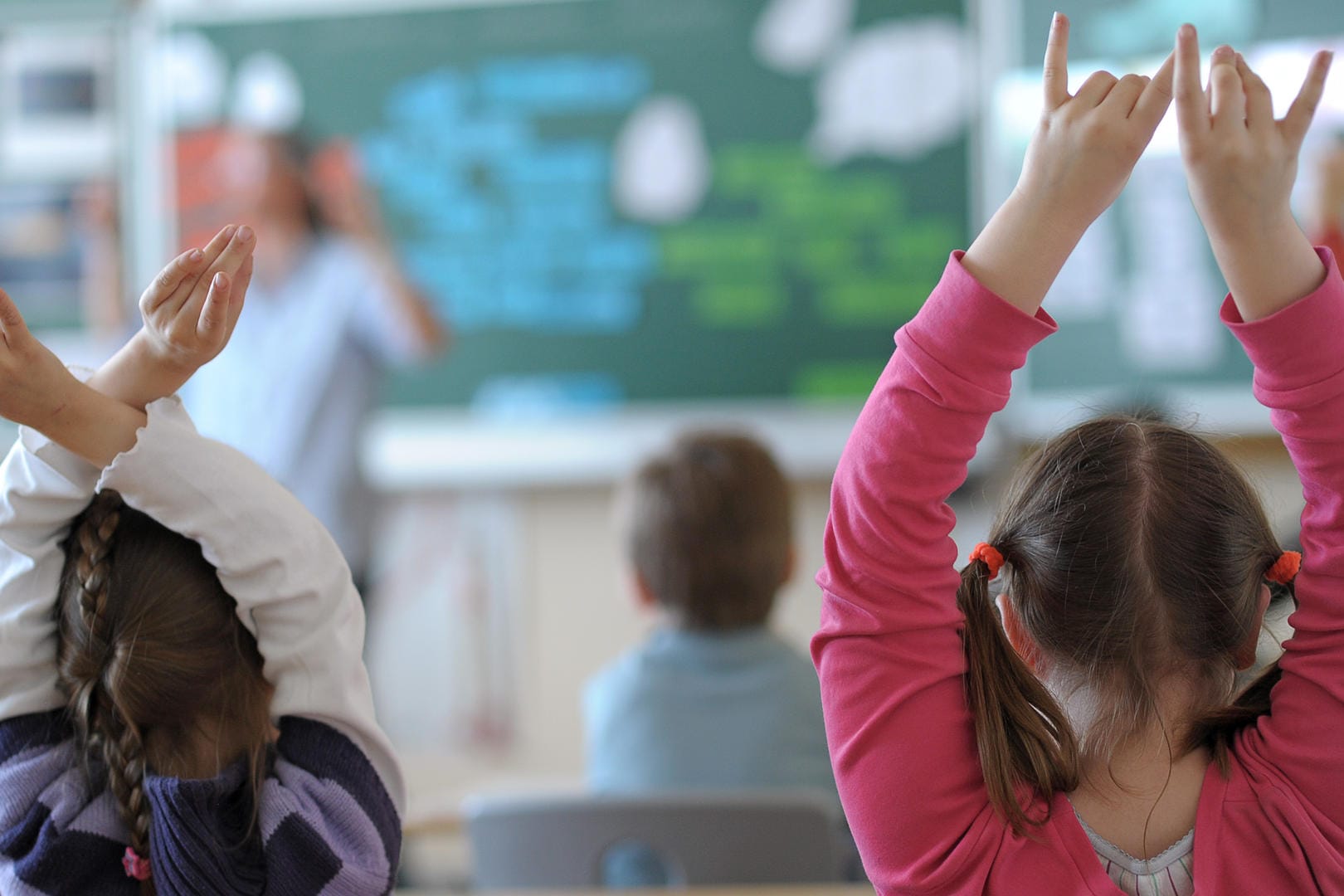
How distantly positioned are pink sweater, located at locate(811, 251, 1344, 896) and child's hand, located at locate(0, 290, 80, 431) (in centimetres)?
53

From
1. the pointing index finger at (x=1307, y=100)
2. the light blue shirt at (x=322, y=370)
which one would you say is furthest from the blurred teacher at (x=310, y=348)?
the pointing index finger at (x=1307, y=100)

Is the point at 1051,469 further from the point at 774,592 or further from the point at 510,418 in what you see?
the point at 510,418

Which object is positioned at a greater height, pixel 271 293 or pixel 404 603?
pixel 271 293

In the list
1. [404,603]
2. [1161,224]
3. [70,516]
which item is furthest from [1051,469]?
[404,603]

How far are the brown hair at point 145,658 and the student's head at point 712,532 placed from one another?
37.6 inches

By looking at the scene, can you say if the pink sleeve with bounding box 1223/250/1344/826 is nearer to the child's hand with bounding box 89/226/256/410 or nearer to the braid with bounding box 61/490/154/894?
the child's hand with bounding box 89/226/256/410

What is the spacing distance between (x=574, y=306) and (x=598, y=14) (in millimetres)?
803

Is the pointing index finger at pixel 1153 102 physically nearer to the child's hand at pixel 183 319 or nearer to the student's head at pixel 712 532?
the child's hand at pixel 183 319

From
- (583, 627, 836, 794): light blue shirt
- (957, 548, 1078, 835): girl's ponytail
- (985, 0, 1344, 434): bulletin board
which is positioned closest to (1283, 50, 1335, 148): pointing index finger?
(957, 548, 1078, 835): girl's ponytail

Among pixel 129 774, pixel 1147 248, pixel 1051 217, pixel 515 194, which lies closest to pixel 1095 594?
pixel 1051 217

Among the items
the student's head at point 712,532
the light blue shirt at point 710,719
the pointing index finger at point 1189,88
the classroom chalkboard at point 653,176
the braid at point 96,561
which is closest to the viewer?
the pointing index finger at point 1189,88

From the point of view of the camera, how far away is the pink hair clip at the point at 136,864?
0.97 m

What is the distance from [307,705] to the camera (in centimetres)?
100

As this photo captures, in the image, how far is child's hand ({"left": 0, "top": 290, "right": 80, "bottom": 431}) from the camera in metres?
0.87
